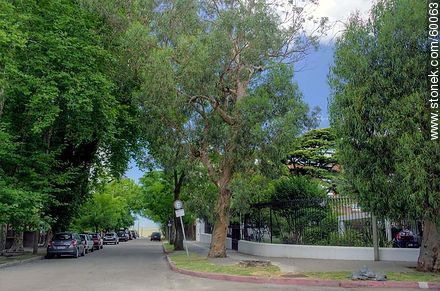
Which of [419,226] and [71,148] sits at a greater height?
[71,148]

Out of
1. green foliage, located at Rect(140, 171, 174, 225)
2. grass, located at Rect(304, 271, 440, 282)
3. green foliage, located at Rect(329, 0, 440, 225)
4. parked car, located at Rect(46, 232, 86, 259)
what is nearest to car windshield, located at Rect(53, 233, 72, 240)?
parked car, located at Rect(46, 232, 86, 259)

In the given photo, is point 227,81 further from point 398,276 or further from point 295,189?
point 398,276

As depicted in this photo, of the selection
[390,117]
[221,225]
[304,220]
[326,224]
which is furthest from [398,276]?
[221,225]

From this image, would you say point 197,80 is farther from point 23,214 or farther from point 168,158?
point 23,214

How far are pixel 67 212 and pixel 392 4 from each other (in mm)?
26373

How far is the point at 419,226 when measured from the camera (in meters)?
17.6

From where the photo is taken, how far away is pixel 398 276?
1269cm

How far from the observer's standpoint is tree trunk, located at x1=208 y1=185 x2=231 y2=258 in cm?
2067

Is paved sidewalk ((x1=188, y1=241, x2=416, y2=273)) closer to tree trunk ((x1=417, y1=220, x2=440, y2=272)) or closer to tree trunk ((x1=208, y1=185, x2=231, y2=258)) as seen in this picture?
tree trunk ((x1=417, y1=220, x2=440, y2=272))

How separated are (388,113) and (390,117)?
0.45 ft

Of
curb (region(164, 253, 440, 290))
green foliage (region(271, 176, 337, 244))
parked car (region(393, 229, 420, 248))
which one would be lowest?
curb (region(164, 253, 440, 290))

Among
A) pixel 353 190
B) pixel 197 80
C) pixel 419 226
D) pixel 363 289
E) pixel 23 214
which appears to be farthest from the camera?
pixel 23 214

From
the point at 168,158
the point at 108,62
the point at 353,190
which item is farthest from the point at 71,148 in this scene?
the point at 353,190

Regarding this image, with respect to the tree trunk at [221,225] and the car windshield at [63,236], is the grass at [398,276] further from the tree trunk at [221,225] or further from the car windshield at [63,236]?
the car windshield at [63,236]
